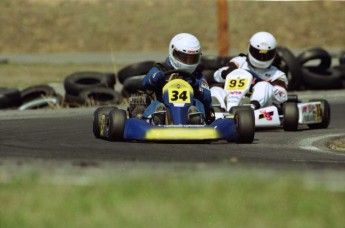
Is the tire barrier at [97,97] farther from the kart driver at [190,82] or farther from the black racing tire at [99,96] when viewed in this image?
the kart driver at [190,82]

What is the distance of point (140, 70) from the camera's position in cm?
1644

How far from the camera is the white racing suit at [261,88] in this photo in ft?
41.4

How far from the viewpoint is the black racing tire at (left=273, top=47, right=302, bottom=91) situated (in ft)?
54.0

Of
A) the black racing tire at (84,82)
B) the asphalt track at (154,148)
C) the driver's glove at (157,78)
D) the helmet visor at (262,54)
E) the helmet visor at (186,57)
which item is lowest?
the asphalt track at (154,148)

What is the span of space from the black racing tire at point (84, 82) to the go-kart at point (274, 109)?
3756mm

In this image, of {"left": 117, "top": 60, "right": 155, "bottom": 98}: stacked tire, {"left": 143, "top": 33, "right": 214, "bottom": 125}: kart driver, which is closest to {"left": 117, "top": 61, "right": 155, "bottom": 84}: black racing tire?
{"left": 117, "top": 60, "right": 155, "bottom": 98}: stacked tire

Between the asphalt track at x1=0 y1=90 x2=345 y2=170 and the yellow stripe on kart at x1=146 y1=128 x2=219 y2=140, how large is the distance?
0.08m

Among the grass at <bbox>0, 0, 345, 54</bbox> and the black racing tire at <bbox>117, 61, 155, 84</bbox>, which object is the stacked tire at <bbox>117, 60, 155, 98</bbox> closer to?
the black racing tire at <bbox>117, 61, 155, 84</bbox>

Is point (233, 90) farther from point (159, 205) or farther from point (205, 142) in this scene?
point (159, 205)

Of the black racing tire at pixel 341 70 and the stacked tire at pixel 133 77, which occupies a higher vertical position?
the stacked tire at pixel 133 77

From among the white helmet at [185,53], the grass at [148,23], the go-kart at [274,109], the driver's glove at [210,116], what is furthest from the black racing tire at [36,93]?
the grass at [148,23]

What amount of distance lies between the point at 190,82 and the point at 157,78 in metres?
0.34

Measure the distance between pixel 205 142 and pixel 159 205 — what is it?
4336 mm

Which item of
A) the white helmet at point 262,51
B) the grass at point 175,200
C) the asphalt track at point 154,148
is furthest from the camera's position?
the white helmet at point 262,51
